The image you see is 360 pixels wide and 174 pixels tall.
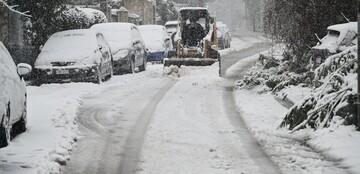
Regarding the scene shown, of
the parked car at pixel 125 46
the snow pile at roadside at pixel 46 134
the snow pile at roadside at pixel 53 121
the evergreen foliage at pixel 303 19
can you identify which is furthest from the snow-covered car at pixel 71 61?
the evergreen foliage at pixel 303 19

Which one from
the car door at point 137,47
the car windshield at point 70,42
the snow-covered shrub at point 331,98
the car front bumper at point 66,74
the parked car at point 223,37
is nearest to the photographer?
the snow-covered shrub at point 331,98

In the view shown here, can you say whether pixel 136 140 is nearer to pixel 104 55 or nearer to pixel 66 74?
pixel 66 74

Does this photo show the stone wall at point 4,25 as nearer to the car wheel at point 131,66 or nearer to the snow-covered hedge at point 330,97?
the car wheel at point 131,66

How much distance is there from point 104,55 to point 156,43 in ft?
26.8

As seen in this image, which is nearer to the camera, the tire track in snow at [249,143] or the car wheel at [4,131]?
the tire track in snow at [249,143]

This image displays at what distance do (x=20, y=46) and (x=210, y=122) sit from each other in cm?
1044

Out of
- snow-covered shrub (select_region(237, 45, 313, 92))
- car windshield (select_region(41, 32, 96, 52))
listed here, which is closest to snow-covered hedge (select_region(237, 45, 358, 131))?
snow-covered shrub (select_region(237, 45, 313, 92))

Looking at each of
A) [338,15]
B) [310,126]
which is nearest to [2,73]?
[310,126]

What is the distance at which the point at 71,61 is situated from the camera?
15.9 meters

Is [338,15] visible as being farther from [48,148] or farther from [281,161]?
[48,148]

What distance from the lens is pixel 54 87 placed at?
602 inches

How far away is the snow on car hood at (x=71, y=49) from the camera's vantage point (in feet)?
52.2

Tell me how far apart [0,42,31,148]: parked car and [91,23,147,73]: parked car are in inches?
392

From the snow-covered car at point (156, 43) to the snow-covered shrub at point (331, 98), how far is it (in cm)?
1569
